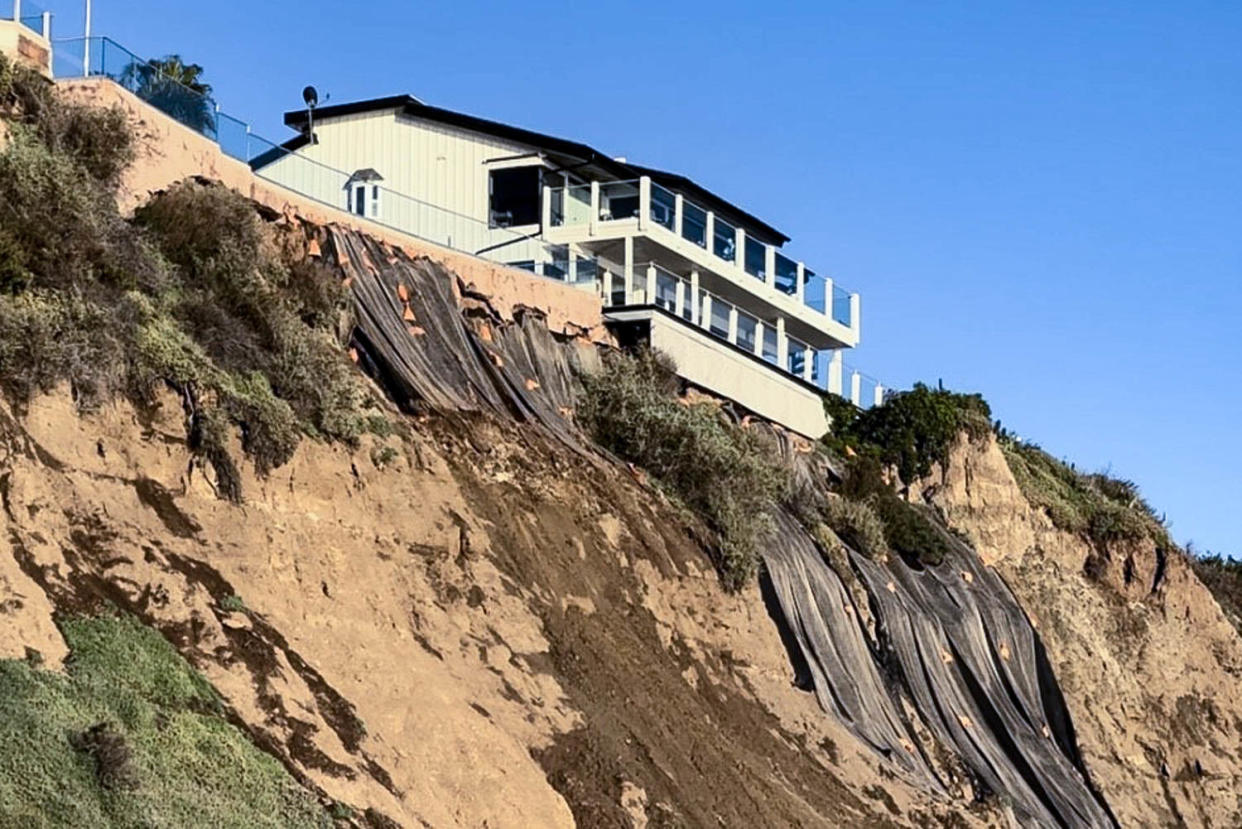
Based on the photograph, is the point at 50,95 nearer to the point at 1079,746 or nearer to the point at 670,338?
the point at 670,338

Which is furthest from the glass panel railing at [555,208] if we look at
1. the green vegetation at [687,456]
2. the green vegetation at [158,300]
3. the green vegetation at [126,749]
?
the green vegetation at [126,749]

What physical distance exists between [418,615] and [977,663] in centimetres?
1638

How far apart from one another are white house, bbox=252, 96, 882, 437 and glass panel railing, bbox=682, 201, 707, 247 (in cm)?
4

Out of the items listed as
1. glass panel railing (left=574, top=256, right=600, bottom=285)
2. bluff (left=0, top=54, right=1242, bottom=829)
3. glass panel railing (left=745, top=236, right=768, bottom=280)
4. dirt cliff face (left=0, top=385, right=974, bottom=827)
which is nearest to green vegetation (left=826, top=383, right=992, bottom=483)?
bluff (left=0, top=54, right=1242, bottom=829)

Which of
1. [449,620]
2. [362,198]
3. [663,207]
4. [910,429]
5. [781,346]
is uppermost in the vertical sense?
[663,207]

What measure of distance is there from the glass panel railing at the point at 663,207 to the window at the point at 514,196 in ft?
6.97

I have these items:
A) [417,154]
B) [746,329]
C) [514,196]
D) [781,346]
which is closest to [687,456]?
[514,196]

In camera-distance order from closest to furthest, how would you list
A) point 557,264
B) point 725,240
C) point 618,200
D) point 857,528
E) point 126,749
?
point 126,749
point 557,264
point 857,528
point 618,200
point 725,240

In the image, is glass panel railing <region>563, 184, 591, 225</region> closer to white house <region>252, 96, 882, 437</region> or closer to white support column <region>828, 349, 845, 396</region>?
white house <region>252, 96, 882, 437</region>

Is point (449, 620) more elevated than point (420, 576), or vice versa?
point (420, 576)

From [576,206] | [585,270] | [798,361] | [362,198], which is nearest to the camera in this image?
[362,198]

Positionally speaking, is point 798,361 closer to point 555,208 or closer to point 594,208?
point 594,208

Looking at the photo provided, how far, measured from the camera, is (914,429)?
1892 inches

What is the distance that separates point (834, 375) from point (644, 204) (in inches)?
287
